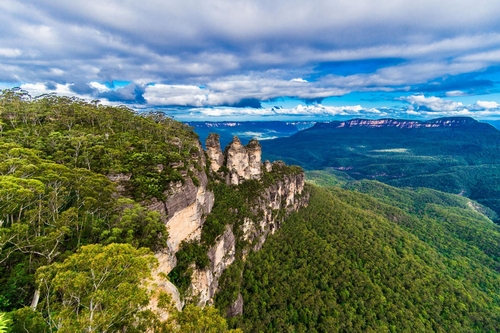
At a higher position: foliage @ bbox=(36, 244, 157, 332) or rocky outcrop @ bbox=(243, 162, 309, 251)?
foliage @ bbox=(36, 244, 157, 332)

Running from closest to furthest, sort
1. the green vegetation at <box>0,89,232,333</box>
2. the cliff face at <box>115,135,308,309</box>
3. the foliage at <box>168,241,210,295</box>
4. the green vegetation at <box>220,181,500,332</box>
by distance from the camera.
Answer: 1. the green vegetation at <box>0,89,232,333</box>
2. the cliff face at <box>115,135,308,309</box>
3. the foliage at <box>168,241,210,295</box>
4. the green vegetation at <box>220,181,500,332</box>

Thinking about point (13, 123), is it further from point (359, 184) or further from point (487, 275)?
point (359, 184)

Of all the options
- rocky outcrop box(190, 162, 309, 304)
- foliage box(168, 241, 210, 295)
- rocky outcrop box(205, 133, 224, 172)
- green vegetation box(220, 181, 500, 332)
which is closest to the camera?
foliage box(168, 241, 210, 295)

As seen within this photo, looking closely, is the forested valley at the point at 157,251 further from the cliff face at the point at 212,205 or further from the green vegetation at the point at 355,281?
the cliff face at the point at 212,205

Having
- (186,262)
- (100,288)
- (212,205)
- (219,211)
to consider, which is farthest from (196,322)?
(212,205)

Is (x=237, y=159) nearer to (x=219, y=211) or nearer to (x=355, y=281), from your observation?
(x=219, y=211)

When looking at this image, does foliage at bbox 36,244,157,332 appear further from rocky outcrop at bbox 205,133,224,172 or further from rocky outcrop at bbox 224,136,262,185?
Answer: rocky outcrop at bbox 224,136,262,185

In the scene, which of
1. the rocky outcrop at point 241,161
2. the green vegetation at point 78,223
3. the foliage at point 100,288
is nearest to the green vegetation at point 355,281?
the rocky outcrop at point 241,161

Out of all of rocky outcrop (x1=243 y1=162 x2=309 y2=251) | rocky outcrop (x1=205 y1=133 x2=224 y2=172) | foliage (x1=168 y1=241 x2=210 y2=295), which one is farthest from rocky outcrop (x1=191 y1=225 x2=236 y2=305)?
rocky outcrop (x1=205 y1=133 x2=224 y2=172)
